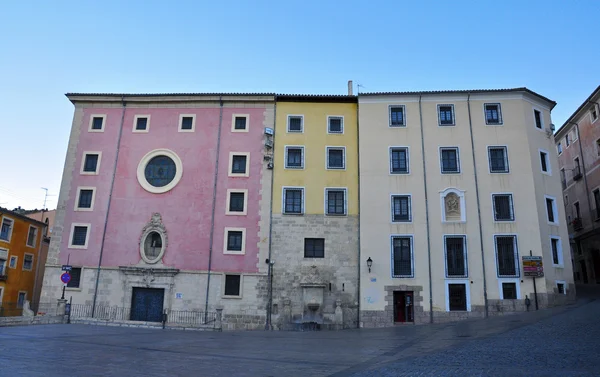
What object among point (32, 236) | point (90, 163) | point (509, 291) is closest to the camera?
point (509, 291)

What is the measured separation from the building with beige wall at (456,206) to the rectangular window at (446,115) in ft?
0.26

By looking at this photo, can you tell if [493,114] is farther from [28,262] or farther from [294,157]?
[28,262]

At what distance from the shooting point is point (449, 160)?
29.2m

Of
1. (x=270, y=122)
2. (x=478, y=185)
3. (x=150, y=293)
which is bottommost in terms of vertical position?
(x=150, y=293)

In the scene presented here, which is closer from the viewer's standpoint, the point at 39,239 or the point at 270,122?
the point at 270,122

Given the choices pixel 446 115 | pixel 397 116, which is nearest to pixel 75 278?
pixel 397 116

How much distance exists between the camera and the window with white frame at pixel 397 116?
99.3ft

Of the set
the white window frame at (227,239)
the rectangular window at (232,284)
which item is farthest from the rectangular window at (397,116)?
the rectangular window at (232,284)

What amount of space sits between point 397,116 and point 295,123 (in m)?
7.05

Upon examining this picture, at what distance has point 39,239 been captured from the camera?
41594 mm

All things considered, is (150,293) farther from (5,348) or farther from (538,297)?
(538,297)

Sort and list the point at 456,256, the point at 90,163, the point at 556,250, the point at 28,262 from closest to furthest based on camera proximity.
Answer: the point at 456,256
the point at 556,250
the point at 90,163
the point at 28,262

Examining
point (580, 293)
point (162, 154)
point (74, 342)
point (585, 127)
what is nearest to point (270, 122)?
point (162, 154)

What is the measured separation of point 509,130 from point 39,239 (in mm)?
40882
